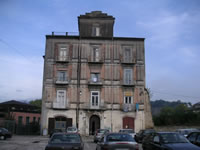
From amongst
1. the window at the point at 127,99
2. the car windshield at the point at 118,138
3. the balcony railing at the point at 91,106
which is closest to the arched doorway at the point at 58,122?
the balcony railing at the point at 91,106

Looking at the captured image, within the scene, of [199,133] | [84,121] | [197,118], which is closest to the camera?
[199,133]

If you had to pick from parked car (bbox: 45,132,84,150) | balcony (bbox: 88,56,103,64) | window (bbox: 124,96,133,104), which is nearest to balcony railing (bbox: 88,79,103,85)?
balcony (bbox: 88,56,103,64)

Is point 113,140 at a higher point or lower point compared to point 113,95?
lower

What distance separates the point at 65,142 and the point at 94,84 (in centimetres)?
2690

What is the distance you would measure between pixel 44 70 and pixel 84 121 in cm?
1041

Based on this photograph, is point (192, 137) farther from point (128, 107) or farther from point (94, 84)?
point (94, 84)

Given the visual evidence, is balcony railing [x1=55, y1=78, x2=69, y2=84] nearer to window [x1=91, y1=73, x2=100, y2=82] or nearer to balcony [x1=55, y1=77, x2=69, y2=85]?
balcony [x1=55, y1=77, x2=69, y2=85]

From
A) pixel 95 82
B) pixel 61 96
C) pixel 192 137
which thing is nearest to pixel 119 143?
pixel 192 137

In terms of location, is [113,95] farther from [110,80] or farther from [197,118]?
[197,118]

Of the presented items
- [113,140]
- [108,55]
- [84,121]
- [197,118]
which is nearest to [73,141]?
[113,140]

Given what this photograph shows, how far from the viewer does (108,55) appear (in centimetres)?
3981

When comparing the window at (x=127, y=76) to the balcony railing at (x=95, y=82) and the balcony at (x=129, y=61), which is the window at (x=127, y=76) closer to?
the balcony at (x=129, y=61)

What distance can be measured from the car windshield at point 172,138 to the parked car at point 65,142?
13.5 ft

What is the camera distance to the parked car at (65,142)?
35.8 feet
